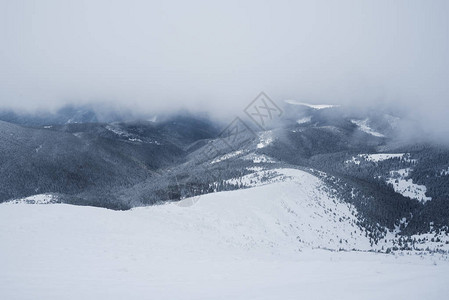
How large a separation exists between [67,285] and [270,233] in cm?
2457

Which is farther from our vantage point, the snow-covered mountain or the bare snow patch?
the bare snow patch

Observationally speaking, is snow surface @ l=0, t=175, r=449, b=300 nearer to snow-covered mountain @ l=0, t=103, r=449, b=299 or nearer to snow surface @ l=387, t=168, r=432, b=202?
snow-covered mountain @ l=0, t=103, r=449, b=299

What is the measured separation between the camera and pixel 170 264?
49.6 ft

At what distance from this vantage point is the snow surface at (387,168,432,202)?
105562 millimetres

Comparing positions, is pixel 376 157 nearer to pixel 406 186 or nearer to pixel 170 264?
pixel 406 186

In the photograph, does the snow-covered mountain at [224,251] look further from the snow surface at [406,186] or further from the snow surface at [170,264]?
the snow surface at [406,186]

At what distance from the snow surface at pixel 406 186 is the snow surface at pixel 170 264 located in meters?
102

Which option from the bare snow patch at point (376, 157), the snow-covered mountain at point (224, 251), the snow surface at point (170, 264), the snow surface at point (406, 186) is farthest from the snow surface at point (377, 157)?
the snow surface at point (170, 264)

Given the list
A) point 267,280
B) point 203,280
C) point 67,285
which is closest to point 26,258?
point 67,285

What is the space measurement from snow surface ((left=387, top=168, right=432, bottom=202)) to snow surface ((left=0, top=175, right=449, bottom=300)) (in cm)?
10201

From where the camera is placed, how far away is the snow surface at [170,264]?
983cm

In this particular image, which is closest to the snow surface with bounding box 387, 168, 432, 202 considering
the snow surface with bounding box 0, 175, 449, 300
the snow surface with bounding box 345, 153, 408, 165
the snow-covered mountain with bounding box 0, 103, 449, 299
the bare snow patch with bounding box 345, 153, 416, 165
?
the bare snow patch with bounding box 345, 153, 416, 165

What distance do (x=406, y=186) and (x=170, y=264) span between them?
133369 millimetres

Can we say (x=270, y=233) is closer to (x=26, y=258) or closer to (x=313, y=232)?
(x=313, y=232)
